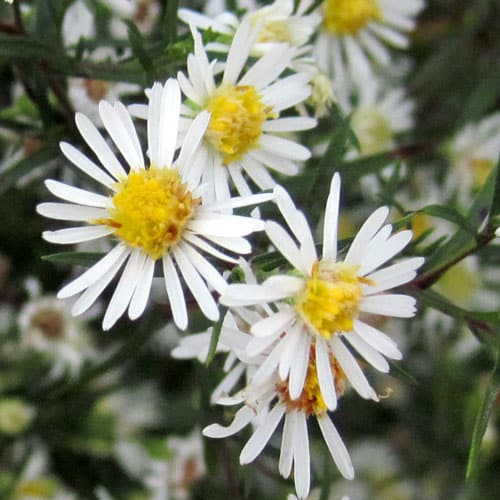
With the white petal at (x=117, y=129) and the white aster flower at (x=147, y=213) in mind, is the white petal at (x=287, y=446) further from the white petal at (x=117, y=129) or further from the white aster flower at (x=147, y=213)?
the white petal at (x=117, y=129)

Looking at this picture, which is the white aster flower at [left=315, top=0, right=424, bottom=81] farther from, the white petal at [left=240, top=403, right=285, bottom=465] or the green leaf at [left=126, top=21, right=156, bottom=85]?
the white petal at [left=240, top=403, right=285, bottom=465]

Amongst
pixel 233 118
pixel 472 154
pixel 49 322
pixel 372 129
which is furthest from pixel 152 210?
pixel 472 154

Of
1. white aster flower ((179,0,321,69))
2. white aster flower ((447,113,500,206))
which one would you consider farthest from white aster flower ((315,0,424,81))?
white aster flower ((179,0,321,69))

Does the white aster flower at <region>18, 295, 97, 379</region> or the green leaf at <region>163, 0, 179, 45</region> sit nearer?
the green leaf at <region>163, 0, 179, 45</region>

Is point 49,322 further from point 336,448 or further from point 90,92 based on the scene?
point 336,448

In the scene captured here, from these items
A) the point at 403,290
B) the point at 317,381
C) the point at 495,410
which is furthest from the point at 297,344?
the point at 495,410

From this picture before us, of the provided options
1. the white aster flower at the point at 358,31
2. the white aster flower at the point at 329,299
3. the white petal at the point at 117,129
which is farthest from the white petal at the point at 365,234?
the white aster flower at the point at 358,31

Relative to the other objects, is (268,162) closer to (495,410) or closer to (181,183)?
(181,183)
